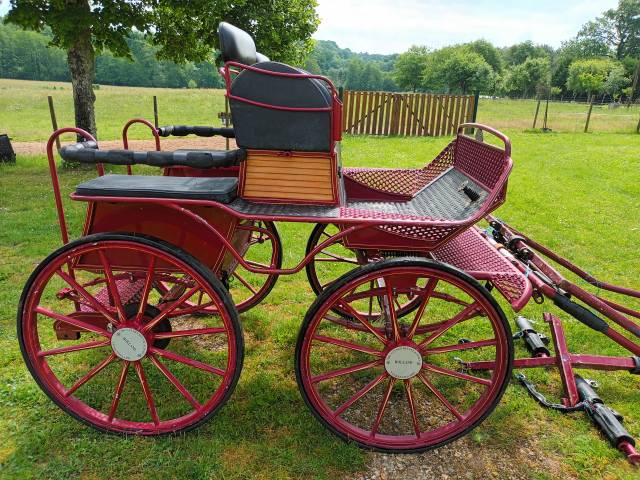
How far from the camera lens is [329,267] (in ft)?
15.6

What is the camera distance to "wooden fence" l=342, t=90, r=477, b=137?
1425 cm

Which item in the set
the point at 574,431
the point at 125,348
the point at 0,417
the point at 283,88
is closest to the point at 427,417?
the point at 574,431

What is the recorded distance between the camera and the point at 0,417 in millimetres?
2475

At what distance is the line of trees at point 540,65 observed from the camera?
167ft

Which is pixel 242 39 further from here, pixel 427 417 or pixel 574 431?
pixel 574 431

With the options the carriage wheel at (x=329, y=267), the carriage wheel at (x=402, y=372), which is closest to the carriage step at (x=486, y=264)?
the carriage wheel at (x=402, y=372)

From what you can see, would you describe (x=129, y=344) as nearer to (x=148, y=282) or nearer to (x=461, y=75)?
(x=148, y=282)

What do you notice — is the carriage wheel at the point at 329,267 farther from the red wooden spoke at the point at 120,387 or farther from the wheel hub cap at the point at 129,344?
the red wooden spoke at the point at 120,387

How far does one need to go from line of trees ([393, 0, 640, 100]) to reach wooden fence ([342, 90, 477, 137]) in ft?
118

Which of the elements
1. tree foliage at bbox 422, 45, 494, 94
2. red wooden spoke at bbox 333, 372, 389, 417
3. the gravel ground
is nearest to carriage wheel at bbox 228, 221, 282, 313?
red wooden spoke at bbox 333, 372, 389, 417

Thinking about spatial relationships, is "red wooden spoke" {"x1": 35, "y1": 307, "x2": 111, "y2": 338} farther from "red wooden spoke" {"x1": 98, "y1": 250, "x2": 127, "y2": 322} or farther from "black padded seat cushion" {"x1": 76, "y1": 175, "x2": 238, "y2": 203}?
"black padded seat cushion" {"x1": 76, "y1": 175, "x2": 238, "y2": 203}

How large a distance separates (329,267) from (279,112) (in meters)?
2.82

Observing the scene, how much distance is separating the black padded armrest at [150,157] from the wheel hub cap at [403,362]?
3.92ft

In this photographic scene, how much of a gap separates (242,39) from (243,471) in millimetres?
2282
